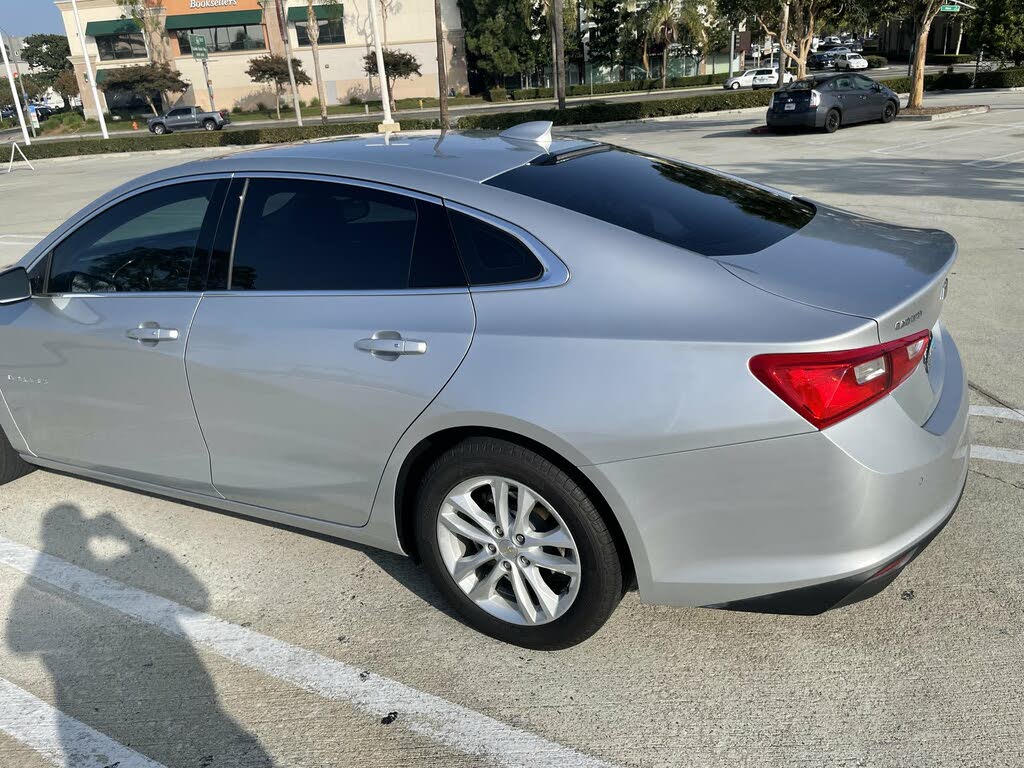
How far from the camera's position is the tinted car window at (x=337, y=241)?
9.45ft

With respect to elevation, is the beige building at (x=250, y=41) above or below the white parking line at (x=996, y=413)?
above

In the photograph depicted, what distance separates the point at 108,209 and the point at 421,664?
235 cm

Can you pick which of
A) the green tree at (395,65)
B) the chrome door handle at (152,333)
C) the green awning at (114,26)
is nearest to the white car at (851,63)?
the green tree at (395,65)

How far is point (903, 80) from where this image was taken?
33.0 meters

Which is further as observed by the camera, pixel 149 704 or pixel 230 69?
pixel 230 69

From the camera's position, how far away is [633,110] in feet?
102

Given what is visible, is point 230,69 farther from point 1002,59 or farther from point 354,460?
point 354,460

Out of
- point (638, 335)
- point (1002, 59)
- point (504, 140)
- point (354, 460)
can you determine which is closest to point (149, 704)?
point (354, 460)

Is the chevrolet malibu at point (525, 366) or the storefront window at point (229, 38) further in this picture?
the storefront window at point (229, 38)

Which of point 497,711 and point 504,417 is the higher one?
point 504,417

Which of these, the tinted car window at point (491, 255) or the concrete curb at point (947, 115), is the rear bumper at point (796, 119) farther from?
the tinted car window at point (491, 255)

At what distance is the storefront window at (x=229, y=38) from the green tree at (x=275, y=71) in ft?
7.10

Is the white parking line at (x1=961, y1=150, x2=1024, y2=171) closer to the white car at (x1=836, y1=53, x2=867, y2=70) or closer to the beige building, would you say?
the white car at (x1=836, y1=53, x2=867, y2=70)

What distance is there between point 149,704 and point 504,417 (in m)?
1.53
